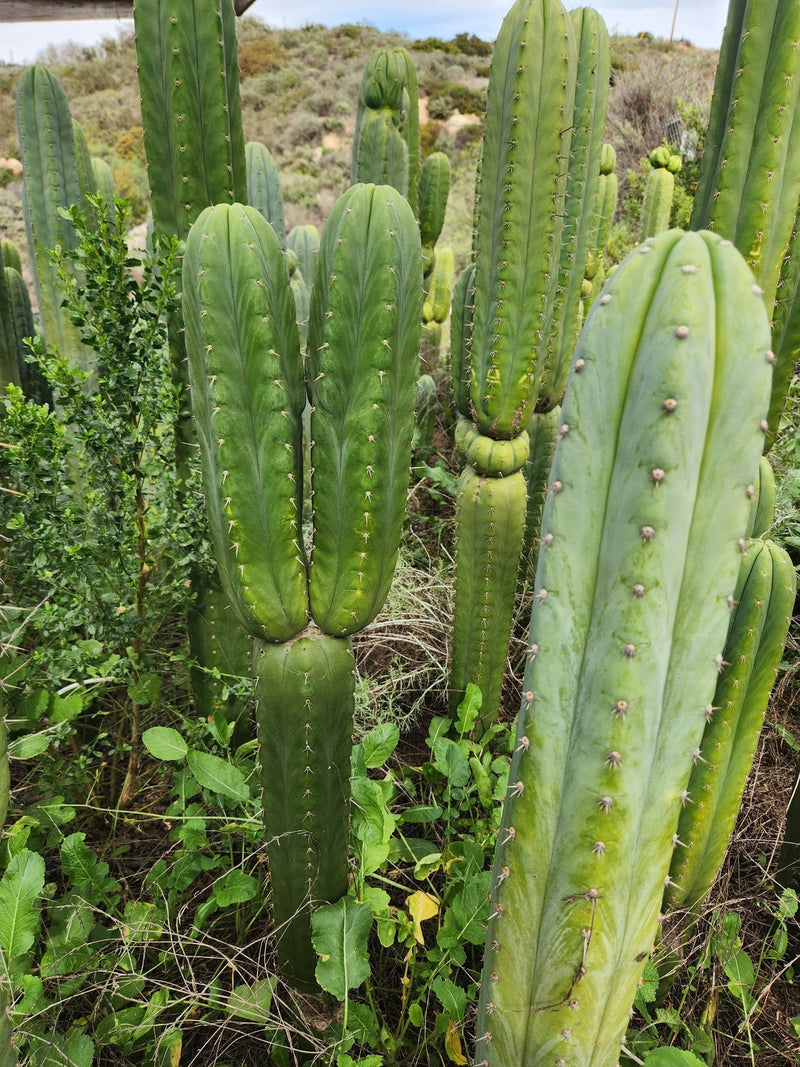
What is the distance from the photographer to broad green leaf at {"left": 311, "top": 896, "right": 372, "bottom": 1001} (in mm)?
1439

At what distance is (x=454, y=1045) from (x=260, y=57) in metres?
24.1

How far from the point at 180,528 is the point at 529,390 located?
118 cm

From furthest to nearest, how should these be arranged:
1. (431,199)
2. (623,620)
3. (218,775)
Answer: (431,199) < (218,775) < (623,620)

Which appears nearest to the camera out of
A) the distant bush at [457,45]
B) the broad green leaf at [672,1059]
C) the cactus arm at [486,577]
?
the broad green leaf at [672,1059]

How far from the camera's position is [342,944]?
4.86 feet

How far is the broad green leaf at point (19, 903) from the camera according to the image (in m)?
1.33

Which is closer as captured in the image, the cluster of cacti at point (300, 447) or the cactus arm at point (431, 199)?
the cluster of cacti at point (300, 447)

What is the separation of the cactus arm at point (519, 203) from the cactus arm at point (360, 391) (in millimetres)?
770

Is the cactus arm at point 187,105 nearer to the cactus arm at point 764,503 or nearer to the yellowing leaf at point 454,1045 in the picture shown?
the cactus arm at point 764,503

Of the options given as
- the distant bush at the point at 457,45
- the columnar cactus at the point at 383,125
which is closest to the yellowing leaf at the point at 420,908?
the columnar cactus at the point at 383,125

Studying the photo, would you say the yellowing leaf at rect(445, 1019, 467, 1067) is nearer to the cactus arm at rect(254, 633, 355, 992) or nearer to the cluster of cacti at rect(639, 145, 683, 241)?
the cactus arm at rect(254, 633, 355, 992)

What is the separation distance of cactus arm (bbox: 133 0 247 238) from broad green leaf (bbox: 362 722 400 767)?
1.48m

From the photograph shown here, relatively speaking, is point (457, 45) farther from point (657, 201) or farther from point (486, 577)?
point (486, 577)

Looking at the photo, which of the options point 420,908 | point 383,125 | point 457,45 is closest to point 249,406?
point 420,908
